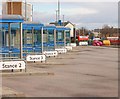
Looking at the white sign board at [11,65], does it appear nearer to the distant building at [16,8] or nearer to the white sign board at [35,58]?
the white sign board at [35,58]

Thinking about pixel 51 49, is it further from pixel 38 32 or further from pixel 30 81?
pixel 30 81

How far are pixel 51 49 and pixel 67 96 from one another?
21926 mm

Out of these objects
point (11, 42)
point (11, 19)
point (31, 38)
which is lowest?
point (11, 42)

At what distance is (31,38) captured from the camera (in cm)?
3002

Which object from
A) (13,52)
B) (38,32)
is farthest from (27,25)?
(38,32)

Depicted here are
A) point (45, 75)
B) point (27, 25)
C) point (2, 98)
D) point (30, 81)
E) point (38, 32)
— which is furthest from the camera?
point (38, 32)

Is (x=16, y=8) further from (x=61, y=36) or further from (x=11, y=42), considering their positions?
(x=11, y=42)

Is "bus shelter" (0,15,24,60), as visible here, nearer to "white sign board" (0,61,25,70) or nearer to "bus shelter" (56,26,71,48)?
"white sign board" (0,61,25,70)

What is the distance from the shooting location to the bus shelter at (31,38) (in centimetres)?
2573

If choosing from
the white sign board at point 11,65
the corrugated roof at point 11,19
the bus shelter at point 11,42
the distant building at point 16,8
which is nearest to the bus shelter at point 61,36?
the bus shelter at point 11,42

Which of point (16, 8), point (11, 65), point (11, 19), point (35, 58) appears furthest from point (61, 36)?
point (16, 8)

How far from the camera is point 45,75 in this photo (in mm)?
17562

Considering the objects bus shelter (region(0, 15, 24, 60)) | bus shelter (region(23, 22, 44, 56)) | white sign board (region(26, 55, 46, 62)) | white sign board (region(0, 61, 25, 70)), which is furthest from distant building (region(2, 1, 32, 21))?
white sign board (region(0, 61, 25, 70))

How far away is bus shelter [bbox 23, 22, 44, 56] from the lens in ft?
84.4
